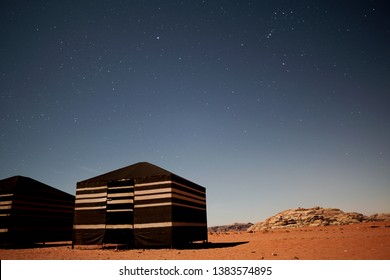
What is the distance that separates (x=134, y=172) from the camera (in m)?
17.3

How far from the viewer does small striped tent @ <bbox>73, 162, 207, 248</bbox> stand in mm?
15283

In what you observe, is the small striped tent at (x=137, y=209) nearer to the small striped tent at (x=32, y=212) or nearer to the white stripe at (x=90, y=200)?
the white stripe at (x=90, y=200)

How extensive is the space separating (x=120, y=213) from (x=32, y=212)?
9517mm

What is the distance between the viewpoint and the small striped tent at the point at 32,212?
64.6ft

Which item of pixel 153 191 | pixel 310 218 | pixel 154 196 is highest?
pixel 153 191

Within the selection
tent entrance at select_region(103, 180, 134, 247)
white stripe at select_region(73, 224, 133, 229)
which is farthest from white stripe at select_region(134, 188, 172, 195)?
white stripe at select_region(73, 224, 133, 229)

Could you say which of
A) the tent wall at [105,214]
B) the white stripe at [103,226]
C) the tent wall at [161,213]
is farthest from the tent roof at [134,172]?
the white stripe at [103,226]

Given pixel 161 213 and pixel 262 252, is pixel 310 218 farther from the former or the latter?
pixel 262 252

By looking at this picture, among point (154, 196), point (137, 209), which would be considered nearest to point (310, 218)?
point (154, 196)
